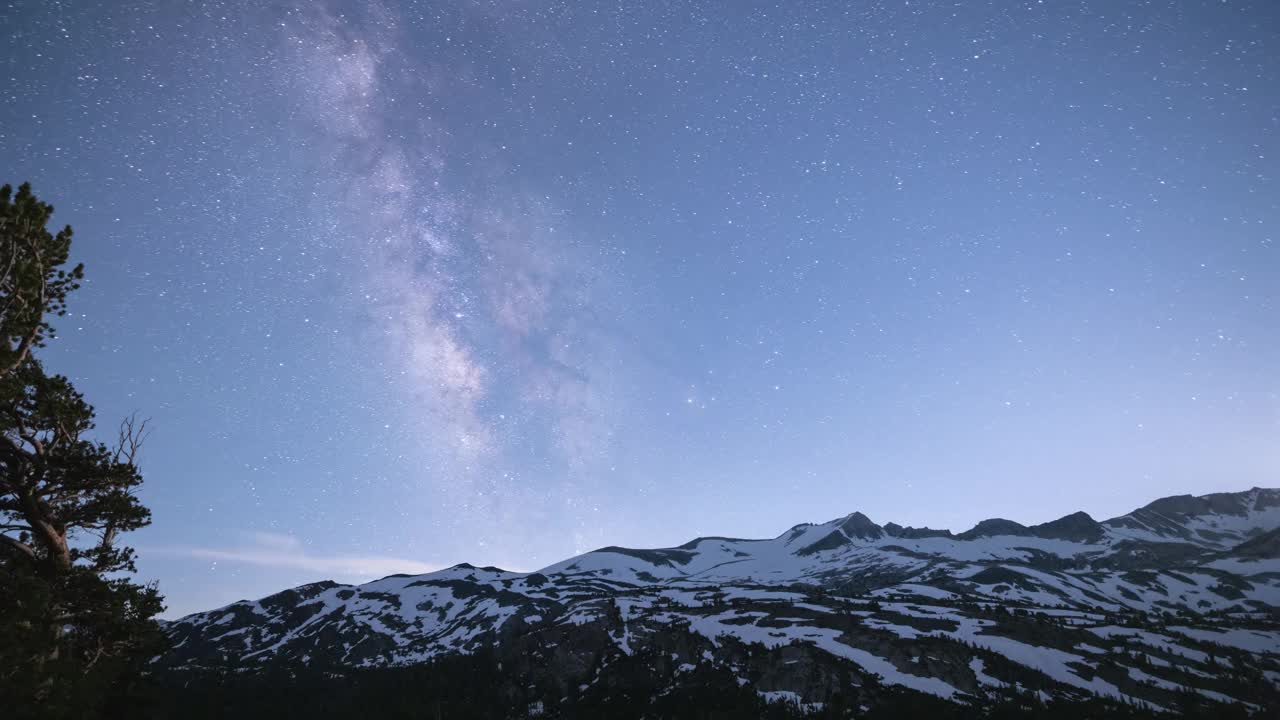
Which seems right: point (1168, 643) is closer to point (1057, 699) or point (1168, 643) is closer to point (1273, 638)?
point (1273, 638)

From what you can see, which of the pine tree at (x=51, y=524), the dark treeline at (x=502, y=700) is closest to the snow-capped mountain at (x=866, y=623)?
the dark treeline at (x=502, y=700)

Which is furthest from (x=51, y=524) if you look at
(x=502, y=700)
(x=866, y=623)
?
(x=866, y=623)

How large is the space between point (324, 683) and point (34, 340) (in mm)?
115126

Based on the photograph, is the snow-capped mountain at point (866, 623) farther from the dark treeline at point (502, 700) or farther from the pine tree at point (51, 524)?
the pine tree at point (51, 524)

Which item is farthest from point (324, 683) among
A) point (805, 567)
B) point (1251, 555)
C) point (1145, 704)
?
point (1251, 555)

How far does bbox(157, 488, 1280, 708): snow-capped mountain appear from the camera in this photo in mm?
58625

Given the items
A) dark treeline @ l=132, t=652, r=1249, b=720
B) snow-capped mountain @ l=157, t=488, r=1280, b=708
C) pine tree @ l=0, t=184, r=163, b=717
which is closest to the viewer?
pine tree @ l=0, t=184, r=163, b=717

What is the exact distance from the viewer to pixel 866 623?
7631cm

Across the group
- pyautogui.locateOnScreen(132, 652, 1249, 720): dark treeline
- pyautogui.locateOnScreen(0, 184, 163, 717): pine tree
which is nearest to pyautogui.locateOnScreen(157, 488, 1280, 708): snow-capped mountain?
pyautogui.locateOnScreen(132, 652, 1249, 720): dark treeline

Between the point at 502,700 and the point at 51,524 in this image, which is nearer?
the point at 51,524

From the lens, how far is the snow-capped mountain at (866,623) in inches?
2308

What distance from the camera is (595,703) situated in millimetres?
69312

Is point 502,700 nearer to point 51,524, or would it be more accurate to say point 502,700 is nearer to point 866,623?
point 866,623

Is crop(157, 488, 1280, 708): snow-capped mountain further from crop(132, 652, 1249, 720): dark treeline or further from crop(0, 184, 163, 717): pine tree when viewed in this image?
crop(0, 184, 163, 717): pine tree
